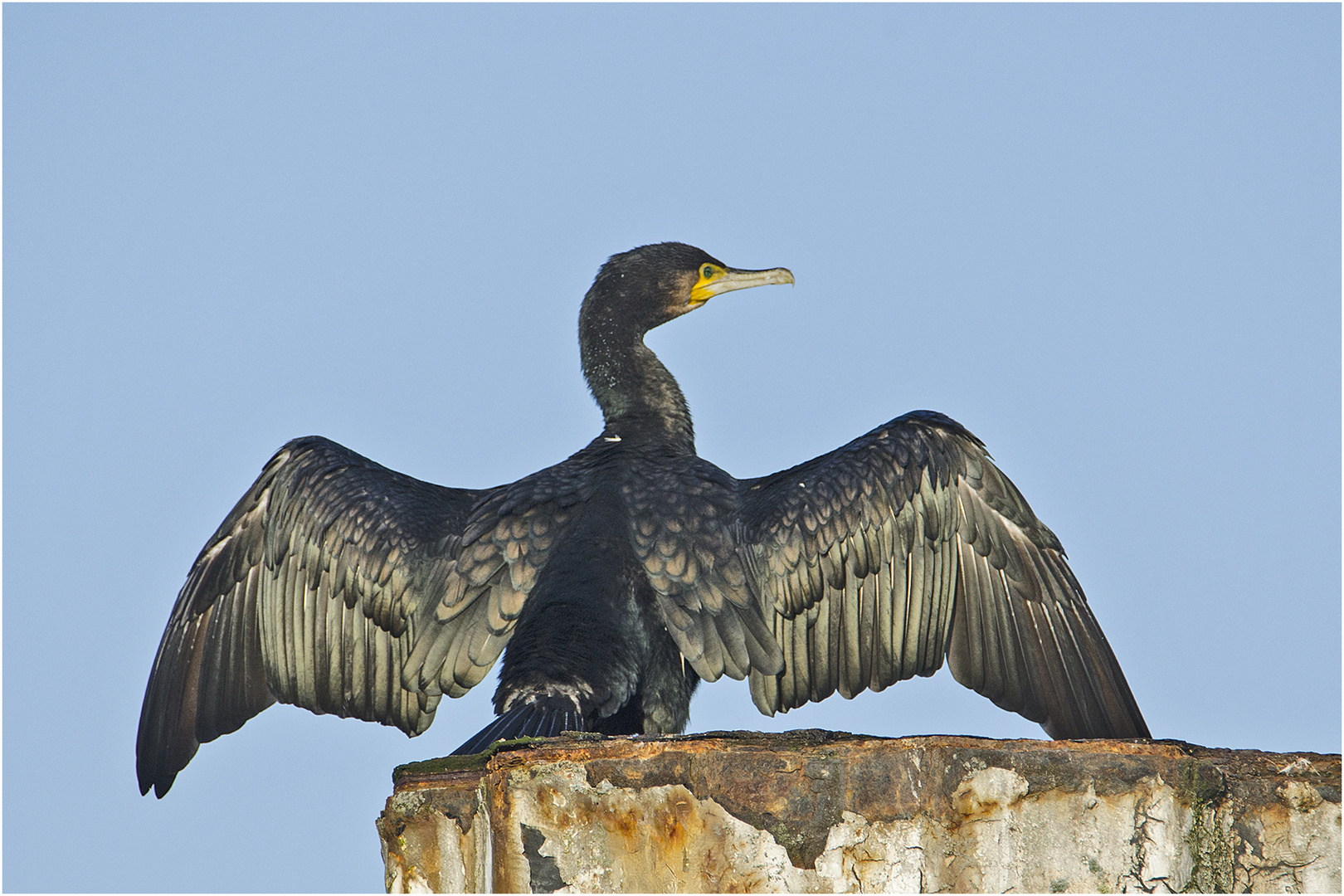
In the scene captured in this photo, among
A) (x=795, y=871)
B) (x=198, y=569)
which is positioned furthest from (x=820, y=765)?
(x=198, y=569)

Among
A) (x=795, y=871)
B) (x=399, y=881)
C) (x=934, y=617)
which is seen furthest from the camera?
(x=934, y=617)

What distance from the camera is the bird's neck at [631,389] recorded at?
8.45 metres

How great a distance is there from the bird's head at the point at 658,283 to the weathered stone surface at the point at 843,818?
4.68m

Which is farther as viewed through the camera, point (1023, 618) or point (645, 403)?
point (645, 403)

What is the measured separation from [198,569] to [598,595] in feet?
8.53

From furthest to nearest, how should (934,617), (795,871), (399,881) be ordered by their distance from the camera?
(934,617) < (399,881) < (795,871)

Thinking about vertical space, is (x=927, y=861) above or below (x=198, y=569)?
below

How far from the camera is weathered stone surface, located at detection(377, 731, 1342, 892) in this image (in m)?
4.59

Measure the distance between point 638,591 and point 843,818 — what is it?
8.43 feet

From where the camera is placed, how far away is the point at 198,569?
26.9ft

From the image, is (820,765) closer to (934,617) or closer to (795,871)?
(795,871)

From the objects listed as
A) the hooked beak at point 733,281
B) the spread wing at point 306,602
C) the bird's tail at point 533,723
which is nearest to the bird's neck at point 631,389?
the hooked beak at point 733,281

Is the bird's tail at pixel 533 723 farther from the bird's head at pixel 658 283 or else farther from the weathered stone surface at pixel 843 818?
the bird's head at pixel 658 283

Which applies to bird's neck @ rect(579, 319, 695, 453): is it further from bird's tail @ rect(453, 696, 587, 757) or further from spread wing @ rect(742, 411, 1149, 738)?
bird's tail @ rect(453, 696, 587, 757)
